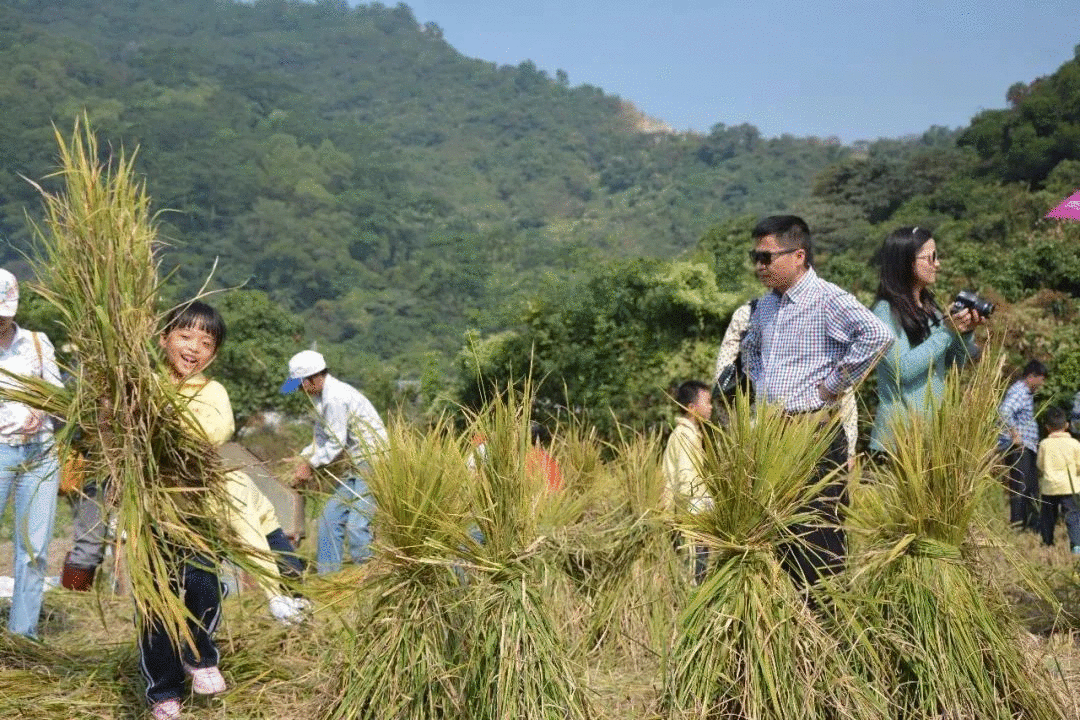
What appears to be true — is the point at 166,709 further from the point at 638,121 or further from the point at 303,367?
the point at 638,121

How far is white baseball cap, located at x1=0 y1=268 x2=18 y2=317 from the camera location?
168 inches

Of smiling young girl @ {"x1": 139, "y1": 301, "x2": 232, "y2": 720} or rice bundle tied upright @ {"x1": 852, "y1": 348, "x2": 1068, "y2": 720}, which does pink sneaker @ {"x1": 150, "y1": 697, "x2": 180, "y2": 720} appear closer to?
smiling young girl @ {"x1": 139, "y1": 301, "x2": 232, "y2": 720}

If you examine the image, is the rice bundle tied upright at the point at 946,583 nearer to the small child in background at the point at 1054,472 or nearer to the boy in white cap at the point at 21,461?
the boy in white cap at the point at 21,461

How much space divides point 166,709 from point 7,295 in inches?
64.3

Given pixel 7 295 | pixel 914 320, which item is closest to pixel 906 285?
pixel 914 320

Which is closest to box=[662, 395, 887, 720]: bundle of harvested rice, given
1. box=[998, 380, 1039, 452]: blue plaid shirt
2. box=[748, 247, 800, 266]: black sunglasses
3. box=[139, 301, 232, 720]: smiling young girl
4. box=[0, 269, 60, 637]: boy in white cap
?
box=[748, 247, 800, 266]: black sunglasses

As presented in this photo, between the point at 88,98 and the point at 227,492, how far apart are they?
125 m

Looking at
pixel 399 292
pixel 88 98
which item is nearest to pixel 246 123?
pixel 88 98

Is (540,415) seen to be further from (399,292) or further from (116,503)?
(399,292)

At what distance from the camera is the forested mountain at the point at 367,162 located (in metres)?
81.3

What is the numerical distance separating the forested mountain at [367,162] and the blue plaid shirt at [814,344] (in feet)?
98.8

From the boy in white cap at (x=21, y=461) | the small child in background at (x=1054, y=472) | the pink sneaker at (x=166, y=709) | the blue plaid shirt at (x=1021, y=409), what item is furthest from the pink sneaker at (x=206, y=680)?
the blue plaid shirt at (x=1021, y=409)

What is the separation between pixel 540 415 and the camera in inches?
386

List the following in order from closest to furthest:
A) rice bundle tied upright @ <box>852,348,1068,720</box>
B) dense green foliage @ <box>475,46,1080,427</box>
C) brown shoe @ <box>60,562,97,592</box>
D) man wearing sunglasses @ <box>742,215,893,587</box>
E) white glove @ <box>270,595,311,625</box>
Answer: rice bundle tied upright @ <box>852,348,1068,720</box>
man wearing sunglasses @ <box>742,215,893,587</box>
white glove @ <box>270,595,311,625</box>
brown shoe @ <box>60,562,97,592</box>
dense green foliage @ <box>475,46,1080,427</box>
